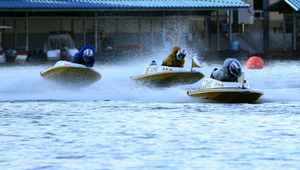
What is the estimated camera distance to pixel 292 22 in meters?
49.3

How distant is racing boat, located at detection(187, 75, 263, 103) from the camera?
53.4 feet

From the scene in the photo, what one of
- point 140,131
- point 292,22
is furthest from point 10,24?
point 140,131

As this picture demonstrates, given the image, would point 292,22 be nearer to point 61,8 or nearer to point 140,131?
point 61,8

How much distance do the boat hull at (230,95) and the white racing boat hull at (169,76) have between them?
417cm

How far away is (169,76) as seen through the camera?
21.5 metres

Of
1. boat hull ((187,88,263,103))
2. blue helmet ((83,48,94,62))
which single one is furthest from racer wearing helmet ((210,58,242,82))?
blue helmet ((83,48,94,62))

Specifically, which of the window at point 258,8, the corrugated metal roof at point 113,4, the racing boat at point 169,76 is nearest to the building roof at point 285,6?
the corrugated metal roof at point 113,4

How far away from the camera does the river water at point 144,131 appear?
9.91m

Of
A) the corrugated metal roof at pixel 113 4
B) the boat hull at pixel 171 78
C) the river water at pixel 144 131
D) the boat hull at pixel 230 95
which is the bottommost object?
the river water at pixel 144 131

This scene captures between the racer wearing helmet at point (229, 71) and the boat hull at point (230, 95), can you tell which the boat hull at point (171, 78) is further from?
the boat hull at point (230, 95)

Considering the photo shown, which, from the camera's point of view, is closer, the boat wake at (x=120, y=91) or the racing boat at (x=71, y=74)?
the boat wake at (x=120, y=91)

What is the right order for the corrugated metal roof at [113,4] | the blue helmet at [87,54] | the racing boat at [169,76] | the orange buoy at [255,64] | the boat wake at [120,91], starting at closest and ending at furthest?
1. the boat wake at [120,91]
2. the racing boat at [169,76]
3. the blue helmet at [87,54]
4. the orange buoy at [255,64]
5. the corrugated metal roof at [113,4]

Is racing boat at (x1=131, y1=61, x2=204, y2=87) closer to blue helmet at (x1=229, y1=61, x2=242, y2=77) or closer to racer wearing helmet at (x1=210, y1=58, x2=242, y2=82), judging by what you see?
racer wearing helmet at (x1=210, y1=58, x2=242, y2=82)

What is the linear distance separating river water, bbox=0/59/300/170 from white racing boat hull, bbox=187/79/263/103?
0.67 feet
